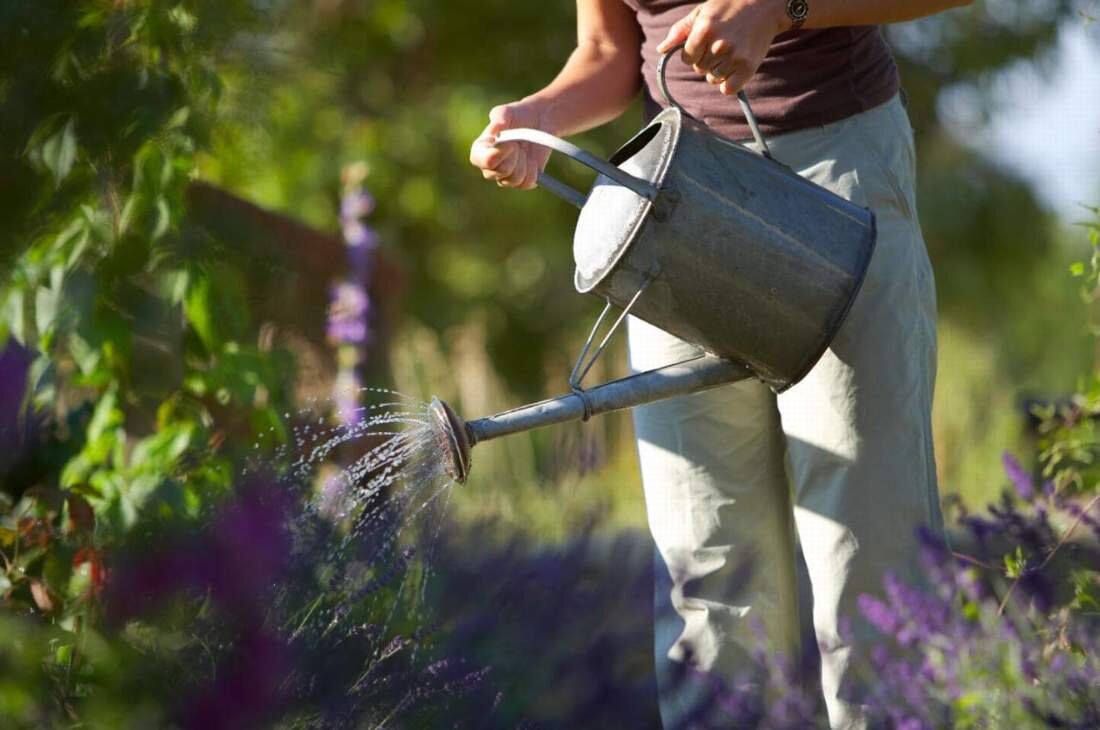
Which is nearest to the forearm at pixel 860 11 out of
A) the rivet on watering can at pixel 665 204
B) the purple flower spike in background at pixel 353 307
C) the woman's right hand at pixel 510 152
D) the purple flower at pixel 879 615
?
the rivet on watering can at pixel 665 204

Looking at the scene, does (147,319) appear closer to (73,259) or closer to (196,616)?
(73,259)

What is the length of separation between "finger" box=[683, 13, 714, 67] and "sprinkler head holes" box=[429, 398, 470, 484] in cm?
48

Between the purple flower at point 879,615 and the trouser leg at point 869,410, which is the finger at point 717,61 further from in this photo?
the purple flower at point 879,615

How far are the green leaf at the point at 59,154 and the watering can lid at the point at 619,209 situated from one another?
0.69 meters

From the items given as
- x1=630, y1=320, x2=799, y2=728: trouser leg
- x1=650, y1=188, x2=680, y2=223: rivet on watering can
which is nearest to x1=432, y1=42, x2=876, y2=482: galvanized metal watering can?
x1=650, y1=188, x2=680, y2=223: rivet on watering can

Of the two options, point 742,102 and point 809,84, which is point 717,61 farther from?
point 809,84

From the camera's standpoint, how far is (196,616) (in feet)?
4.64

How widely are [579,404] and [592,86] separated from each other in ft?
A: 2.00

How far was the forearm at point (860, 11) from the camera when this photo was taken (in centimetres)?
158

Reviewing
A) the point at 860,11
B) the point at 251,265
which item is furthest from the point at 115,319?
the point at 860,11

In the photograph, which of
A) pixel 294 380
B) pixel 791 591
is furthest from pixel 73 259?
pixel 791 591

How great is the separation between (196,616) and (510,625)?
53 centimetres

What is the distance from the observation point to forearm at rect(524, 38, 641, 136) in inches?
75.9

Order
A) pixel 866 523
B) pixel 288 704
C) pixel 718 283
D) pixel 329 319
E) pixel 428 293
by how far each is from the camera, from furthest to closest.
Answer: pixel 428 293, pixel 329 319, pixel 866 523, pixel 718 283, pixel 288 704
